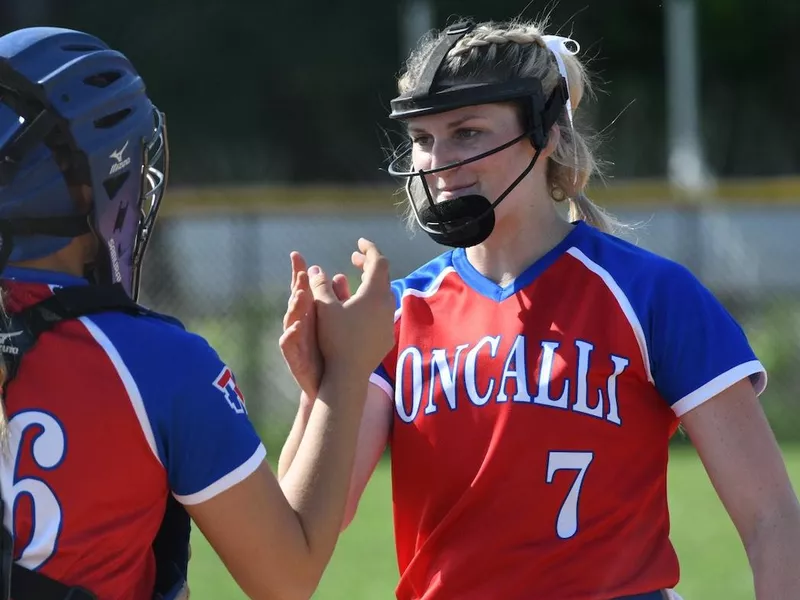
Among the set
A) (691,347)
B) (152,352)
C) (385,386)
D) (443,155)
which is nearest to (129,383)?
(152,352)

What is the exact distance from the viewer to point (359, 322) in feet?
8.09

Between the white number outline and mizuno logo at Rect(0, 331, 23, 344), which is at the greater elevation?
mizuno logo at Rect(0, 331, 23, 344)

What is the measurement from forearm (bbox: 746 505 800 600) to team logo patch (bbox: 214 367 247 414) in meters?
1.16

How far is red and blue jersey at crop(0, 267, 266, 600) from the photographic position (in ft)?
7.05

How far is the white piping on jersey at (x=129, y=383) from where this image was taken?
7.09ft

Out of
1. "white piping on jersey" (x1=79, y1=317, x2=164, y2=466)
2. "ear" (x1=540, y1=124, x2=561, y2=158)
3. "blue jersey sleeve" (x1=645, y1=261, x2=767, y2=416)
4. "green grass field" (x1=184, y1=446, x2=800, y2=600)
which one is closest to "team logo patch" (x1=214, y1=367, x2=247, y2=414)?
"white piping on jersey" (x1=79, y1=317, x2=164, y2=466)

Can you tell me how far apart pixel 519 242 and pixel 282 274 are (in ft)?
24.1

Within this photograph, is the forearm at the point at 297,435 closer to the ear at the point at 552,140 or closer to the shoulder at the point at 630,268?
the shoulder at the point at 630,268

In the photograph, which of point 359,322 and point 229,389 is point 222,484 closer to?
point 229,389

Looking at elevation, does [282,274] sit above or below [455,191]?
below

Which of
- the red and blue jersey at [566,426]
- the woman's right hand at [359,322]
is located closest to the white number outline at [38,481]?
the woman's right hand at [359,322]

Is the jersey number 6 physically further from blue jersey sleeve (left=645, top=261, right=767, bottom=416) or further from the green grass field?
the green grass field

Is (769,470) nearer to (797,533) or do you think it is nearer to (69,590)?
(797,533)

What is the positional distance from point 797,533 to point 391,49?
24.7 meters
